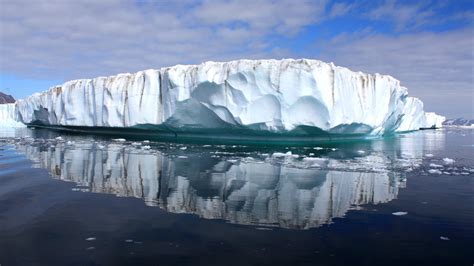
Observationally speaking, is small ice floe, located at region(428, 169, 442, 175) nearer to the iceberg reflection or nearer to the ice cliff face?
the iceberg reflection

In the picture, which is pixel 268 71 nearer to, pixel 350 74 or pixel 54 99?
pixel 350 74

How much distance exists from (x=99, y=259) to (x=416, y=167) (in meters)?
8.86

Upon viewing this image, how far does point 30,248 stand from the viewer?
144 inches

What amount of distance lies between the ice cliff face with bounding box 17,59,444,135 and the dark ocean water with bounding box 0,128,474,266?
6.75 meters

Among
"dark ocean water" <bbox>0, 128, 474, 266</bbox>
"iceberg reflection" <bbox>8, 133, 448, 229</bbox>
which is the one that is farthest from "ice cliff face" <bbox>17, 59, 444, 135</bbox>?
"dark ocean water" <bbox>0, 128, 474, 266</bbox>

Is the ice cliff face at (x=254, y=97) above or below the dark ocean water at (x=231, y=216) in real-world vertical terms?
above

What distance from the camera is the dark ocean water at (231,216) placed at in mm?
3645

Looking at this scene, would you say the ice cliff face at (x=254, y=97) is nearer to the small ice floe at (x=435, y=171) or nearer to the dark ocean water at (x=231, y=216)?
the small ice floe at (x=435, y=171)

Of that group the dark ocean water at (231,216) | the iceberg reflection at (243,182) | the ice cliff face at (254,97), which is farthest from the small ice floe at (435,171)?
the ice cliff face at (254,97)

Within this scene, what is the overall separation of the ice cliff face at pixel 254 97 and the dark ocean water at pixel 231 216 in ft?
22.1

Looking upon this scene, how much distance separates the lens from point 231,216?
5.02 m

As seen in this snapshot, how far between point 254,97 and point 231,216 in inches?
446

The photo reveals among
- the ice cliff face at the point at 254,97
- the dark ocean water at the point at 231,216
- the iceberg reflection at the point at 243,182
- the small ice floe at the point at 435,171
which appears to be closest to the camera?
the dark ocean water at the point at 231,216

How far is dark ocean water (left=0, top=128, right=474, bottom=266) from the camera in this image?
364cm
